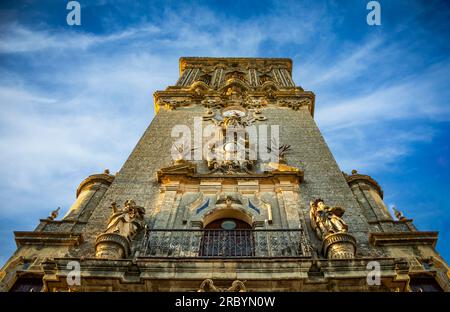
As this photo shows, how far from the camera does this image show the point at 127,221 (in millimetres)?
10047

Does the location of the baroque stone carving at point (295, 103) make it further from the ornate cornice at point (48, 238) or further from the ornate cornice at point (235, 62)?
the ornate cornice at point (48, 238)

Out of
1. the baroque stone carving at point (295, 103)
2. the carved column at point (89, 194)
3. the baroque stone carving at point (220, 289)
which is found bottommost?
the baroque stone carving at point (220, 289)

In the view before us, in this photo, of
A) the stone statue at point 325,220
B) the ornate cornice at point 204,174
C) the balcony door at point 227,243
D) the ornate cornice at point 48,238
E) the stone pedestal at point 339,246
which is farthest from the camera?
the ornate cornice at point 204,174

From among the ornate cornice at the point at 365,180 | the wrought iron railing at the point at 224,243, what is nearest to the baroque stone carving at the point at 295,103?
the ornate cornice at the point at 365,180

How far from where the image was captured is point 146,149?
1559cm

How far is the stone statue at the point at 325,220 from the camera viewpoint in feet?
31.7

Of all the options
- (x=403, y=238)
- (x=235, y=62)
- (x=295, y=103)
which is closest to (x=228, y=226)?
(x=403, y=238)

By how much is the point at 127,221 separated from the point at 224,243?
2320 millimetres

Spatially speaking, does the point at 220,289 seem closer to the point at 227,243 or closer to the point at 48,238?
the point at 227,243

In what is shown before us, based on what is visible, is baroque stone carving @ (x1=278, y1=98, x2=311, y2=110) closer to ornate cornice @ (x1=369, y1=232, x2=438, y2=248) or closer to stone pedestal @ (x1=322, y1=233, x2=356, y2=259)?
ornate cornice @ (x1=369, y1=232, x2=438, y2=248)

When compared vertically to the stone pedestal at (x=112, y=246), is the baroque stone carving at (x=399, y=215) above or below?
above

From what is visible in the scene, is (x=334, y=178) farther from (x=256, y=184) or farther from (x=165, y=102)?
(x=165, y=102)

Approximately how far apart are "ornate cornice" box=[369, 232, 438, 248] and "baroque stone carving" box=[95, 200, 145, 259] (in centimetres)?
548
